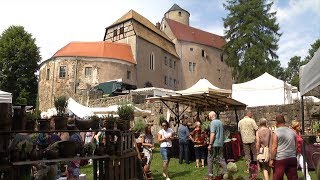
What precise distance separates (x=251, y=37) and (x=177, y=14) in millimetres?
31967

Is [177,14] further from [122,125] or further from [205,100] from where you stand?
[122,125]

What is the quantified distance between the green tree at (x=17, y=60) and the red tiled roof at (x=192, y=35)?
2269cm

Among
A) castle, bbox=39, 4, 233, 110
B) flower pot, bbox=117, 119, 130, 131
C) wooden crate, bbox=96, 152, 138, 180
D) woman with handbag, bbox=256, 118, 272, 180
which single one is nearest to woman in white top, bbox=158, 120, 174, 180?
wooden crate, bbox=96, 152, 138, 180

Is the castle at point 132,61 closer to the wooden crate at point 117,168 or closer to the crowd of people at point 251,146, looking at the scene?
the crowd of people at point 251,146

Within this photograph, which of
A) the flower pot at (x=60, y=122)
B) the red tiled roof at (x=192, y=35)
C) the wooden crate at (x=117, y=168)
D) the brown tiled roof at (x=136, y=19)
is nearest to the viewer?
the flower pot at (x=60, y=122)

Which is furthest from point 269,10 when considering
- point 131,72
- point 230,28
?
point 131,72

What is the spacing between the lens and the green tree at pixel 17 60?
4433cm

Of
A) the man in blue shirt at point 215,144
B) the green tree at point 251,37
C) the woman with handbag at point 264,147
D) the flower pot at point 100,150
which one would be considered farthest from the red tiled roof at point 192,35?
the flower pot at point 100,150

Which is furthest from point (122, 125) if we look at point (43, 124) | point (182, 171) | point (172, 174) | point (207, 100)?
point (207, 100)

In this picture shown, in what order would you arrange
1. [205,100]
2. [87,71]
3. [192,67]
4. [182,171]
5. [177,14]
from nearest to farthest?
[182,171] → [205,100] → [87,71] → [192,67] → [177,14]

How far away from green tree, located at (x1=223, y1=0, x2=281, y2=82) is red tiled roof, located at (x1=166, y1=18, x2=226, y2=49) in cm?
1746

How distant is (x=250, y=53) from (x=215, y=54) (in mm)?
25392

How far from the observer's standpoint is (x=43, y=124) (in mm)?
6367

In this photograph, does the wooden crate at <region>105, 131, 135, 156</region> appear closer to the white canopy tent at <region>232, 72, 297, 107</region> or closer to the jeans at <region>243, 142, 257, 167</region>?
the jeans at <region>243, 142, 257, 167</region>
